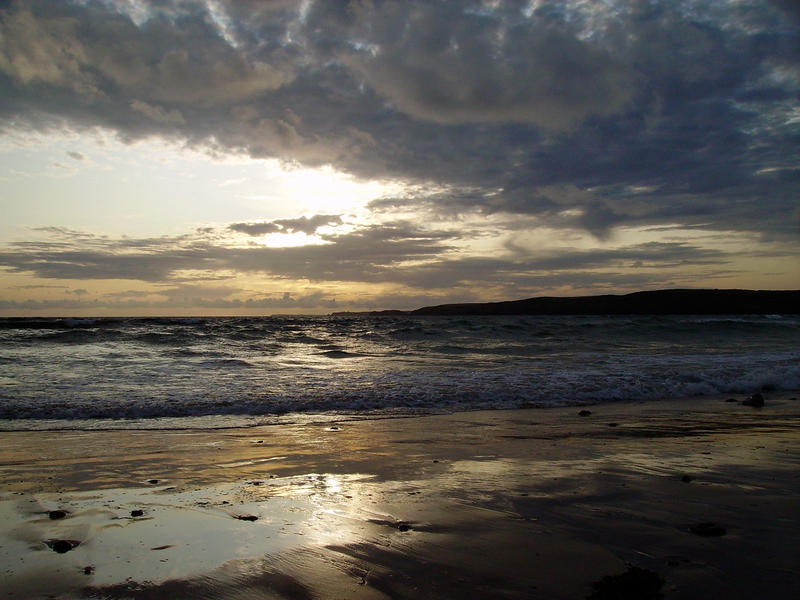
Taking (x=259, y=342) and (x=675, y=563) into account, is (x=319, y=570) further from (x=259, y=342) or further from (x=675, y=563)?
(x=259, y=342)

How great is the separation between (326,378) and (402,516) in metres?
9.03

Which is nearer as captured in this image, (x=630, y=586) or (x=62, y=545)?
(x=630, y=586)

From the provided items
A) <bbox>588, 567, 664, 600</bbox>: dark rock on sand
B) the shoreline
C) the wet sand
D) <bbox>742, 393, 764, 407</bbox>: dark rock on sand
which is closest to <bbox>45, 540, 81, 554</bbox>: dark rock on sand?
the wet sand

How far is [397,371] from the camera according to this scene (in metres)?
14.4

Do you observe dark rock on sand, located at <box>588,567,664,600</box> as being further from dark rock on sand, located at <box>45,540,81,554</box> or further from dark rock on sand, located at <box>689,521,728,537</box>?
dark rock on sand, located at <box>45,540,81,554</box>

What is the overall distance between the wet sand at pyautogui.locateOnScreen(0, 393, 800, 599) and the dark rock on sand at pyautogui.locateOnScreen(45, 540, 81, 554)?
0.02 metres

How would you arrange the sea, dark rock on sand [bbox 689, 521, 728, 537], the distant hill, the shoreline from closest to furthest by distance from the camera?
dark rock on sand [bbox 689, 521, 728, 537], the shoreline, the sea, the distant hill

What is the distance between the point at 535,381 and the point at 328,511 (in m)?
9.20

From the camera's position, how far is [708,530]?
3.56m

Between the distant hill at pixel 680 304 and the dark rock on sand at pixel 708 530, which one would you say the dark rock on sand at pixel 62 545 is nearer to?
the dark rock on sand at pixel 708 530

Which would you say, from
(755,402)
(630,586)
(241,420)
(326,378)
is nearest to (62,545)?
(630,586)

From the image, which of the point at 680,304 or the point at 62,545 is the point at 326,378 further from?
the point at 680,304

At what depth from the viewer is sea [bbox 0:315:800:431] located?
9148 millimetres

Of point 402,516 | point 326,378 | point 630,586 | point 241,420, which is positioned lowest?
point 241,420
